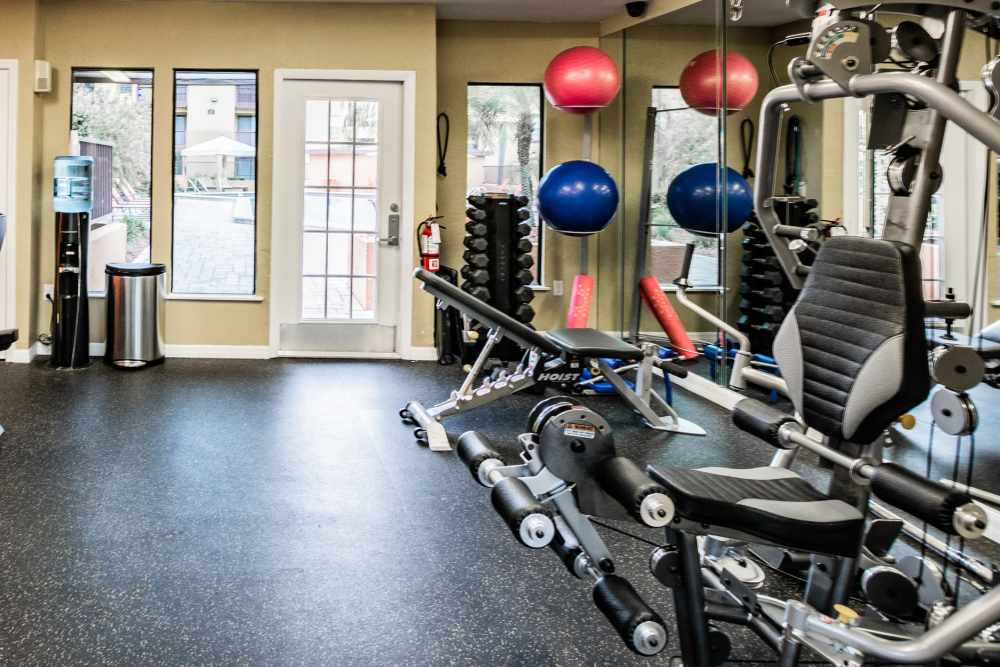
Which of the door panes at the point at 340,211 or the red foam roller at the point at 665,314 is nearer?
the red foam roller at the point at 665,314

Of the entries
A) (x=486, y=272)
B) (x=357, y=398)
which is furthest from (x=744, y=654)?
(x=486, y=272)

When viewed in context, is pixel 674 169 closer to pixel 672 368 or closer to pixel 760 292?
pixel 760 292

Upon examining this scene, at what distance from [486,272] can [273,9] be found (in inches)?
95.2

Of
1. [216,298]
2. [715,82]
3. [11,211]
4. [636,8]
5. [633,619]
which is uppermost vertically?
[636,8]

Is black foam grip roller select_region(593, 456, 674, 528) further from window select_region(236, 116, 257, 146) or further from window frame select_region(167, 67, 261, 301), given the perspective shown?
window select_region(236, 116, 257, 146)

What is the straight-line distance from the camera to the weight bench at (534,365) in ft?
14.1

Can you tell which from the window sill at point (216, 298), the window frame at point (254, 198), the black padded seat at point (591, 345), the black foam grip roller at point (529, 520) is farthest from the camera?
the window sill at point (216, 298)

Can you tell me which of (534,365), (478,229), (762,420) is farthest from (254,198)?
(762,420)

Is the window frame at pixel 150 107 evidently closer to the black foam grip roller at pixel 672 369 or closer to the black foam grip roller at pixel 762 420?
the black foam grip roller at pixel 672 369

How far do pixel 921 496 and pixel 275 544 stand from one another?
195 centimetres

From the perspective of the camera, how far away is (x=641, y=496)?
5.83 ft

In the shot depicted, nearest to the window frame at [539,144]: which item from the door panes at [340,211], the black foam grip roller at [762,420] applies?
the door panes at [340,211]

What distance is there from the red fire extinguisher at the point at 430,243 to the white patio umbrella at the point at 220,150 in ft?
4.22

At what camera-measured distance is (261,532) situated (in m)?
3.07
